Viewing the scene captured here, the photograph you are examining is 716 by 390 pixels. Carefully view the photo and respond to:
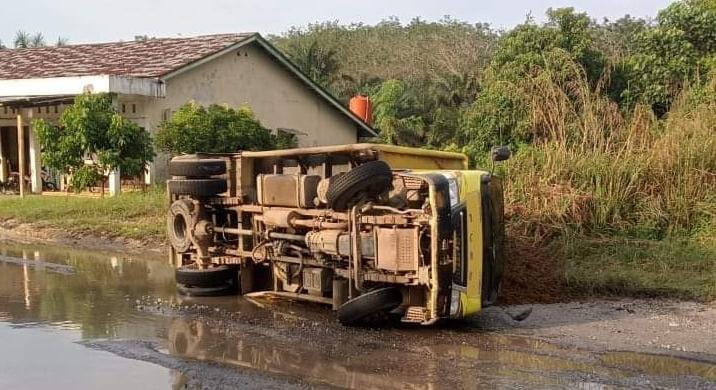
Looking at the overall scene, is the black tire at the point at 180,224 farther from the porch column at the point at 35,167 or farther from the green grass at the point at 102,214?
the porch column at the point at 35,167

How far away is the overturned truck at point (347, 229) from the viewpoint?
696cm

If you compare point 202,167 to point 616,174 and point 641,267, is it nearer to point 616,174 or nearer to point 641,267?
point 641,267

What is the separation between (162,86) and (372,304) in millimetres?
15900

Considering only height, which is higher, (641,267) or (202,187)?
(202,187)

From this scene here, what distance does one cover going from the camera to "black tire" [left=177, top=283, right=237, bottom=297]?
9062 mm

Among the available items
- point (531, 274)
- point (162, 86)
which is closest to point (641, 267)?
point (531, 274)

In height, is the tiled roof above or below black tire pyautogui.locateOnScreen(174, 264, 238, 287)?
above

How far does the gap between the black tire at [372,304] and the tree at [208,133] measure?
11.8 m

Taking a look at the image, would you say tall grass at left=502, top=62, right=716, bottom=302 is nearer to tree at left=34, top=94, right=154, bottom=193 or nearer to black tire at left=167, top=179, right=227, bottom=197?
black tire at left=167, top=179, right=227, bottom=197

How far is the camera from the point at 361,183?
718cm

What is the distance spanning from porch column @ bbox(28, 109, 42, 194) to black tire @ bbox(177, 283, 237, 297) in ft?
51.6

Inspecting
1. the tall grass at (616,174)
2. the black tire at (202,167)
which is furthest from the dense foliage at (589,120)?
the black tire at (202,167)

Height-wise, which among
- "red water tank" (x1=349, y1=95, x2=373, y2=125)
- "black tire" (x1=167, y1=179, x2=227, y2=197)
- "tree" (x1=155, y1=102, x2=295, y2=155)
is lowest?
"black tire" (x1=167, y1=179, x2=227, y2=197)

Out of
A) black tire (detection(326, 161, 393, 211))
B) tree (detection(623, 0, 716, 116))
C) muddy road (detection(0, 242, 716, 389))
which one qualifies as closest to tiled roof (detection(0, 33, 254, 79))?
tree (detection(623, 0, 716, 116))
